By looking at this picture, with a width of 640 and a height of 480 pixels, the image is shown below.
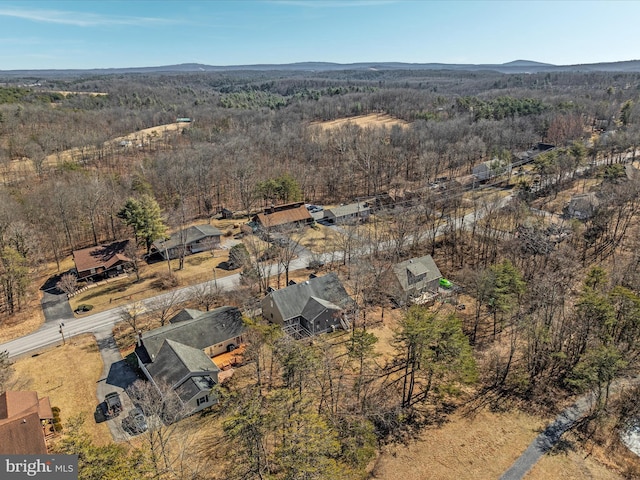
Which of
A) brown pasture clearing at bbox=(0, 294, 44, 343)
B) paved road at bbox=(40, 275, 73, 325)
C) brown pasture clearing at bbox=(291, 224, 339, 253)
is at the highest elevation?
brown pasture clearing at bbox=(291, 224, 339, 253)

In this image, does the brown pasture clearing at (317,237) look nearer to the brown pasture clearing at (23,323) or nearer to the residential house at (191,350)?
the residential house at (191,350)

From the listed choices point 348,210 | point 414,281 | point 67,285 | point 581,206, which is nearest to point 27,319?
point 67,285

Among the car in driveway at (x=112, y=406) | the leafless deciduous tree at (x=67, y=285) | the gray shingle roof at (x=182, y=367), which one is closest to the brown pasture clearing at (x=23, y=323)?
the leafless deciduous tree at (x=67, y=285)

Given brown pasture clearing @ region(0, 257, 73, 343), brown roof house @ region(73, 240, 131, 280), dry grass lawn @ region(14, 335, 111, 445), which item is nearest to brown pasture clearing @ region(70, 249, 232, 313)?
brown roof house @ region(73, 240, 131, 280)

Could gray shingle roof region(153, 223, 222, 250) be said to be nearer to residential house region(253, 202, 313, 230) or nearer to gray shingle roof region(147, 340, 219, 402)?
residential house region(253, 202, 313, 230)

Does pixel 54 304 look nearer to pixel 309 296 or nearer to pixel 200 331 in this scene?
pixel 200 331
